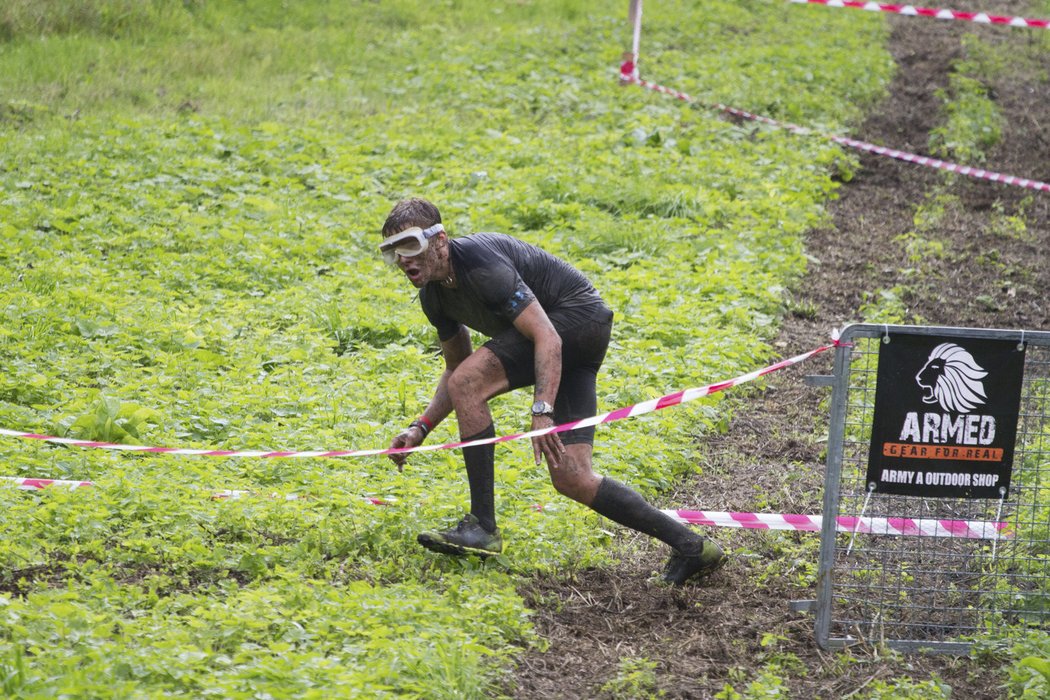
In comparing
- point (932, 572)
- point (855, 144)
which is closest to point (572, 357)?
point (932, 572)

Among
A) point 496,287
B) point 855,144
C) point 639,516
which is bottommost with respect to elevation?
point 639,516

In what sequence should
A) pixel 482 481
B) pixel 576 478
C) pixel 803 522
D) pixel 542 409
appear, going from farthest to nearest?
pixel 803 522 < pixel 482 481 < pixel 576 478 < pixel 542 409

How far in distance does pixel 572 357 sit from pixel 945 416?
1.65 metres

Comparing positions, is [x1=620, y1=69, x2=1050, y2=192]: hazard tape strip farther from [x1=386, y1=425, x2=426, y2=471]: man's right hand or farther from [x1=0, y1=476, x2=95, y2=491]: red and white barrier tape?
[x1=0, y1=476, x2=95, y2=491]: red and white barrier tape

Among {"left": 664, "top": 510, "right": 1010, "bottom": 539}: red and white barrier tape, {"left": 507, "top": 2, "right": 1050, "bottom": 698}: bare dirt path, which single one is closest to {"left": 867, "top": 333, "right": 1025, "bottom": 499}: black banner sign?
{"left": 664, "top": 510, "right": 1010, "bottom": 539}: red and white barrier tape

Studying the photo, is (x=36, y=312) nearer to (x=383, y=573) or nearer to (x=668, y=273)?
(x=383, y=573)

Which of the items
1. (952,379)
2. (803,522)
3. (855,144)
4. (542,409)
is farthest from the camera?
(855,144)

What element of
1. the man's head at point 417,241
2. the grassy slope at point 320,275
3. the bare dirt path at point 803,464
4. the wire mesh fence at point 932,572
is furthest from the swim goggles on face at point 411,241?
the wire mesh fence at point 932,572

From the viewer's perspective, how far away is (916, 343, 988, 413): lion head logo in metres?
5.06

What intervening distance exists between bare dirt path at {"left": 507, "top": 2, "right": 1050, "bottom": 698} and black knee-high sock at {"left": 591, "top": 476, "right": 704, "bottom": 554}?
0.25 meters

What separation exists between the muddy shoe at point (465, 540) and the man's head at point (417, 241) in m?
1.14

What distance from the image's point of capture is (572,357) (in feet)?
18.6

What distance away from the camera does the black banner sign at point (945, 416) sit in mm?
5059

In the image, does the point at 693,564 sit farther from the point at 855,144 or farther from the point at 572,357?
the point at 855,144
